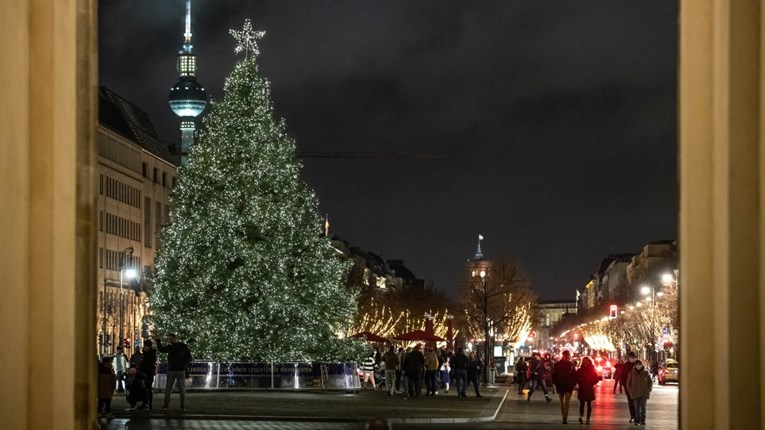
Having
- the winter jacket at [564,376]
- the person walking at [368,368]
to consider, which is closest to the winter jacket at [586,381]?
the winter jacket at [564,376]

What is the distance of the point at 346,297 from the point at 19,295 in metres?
44.7

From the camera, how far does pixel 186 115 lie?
17275 cm

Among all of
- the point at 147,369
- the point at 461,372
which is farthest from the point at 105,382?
the point at 461,372

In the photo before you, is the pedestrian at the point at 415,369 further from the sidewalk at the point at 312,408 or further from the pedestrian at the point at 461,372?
the pedestrian at the point at 461,372

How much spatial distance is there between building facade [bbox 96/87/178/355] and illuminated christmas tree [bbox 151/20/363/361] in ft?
190

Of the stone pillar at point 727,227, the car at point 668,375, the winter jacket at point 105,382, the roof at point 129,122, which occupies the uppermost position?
the roof at point 129,122

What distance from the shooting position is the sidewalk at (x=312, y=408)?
1331 inches

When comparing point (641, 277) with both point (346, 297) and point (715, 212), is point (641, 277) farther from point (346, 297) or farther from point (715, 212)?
point (715, 212)

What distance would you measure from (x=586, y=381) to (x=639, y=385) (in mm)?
2251

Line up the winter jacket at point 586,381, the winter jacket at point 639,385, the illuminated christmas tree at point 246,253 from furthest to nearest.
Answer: the illuminated christmas tree at point 246,253, the winter jacket at point 586,381, the winter jacket at point 639,385

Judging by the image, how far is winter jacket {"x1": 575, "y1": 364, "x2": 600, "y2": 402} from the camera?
37.0 metres

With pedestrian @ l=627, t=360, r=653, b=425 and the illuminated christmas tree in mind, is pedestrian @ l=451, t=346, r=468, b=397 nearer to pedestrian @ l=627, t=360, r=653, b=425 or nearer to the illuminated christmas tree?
the illuminated christmas tree

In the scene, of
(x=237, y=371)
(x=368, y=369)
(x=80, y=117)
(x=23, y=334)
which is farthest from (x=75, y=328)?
(x=368, y=369)

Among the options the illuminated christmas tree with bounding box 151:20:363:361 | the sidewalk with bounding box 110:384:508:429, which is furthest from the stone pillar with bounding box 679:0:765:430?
the illuminated christmas tree with bounding box 151:20:363:361
